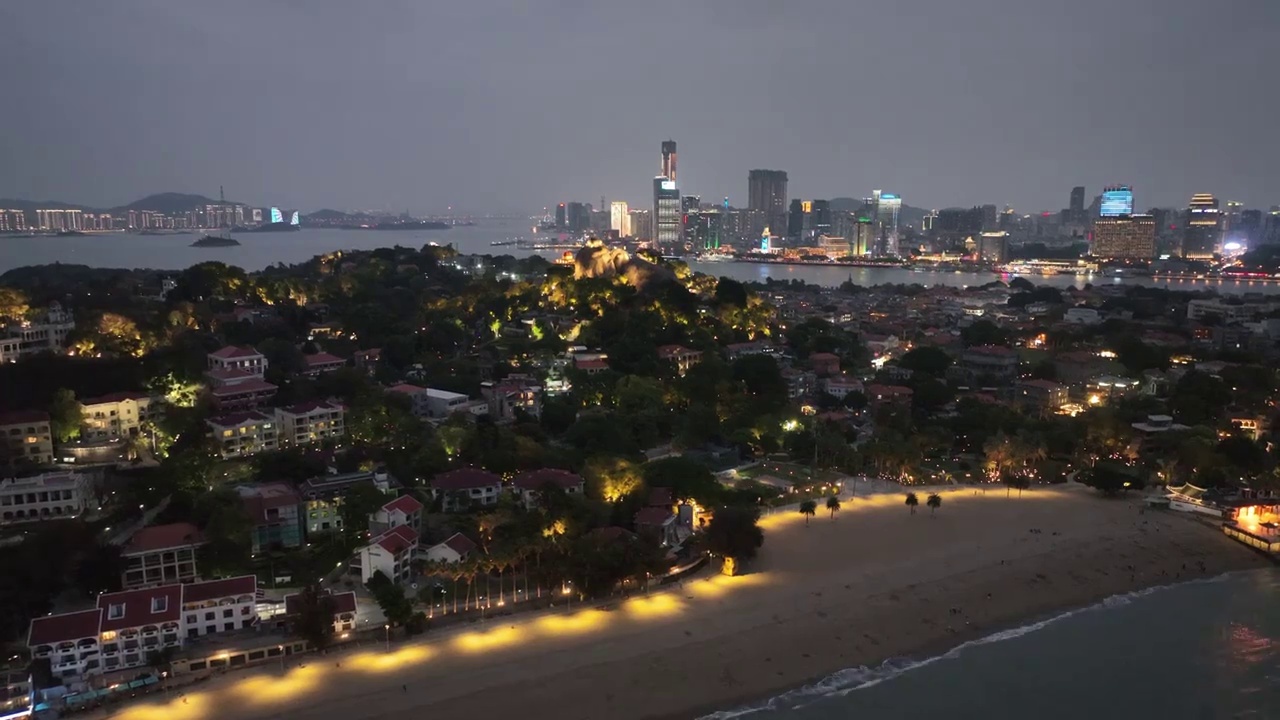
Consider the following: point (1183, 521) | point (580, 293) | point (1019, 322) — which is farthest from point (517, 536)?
point (1019, 322)

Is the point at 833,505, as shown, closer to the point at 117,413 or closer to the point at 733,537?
the point at 733,537

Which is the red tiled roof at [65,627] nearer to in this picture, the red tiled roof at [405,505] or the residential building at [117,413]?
the red tiled roof at [405,505]

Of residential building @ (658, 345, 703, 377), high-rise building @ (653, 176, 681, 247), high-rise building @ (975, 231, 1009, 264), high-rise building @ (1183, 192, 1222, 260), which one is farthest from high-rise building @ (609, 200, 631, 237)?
residential building @ (658, 345, 703, 377)

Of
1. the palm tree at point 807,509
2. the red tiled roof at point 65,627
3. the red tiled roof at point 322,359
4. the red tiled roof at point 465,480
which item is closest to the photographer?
the red tiled roof at point 65,627

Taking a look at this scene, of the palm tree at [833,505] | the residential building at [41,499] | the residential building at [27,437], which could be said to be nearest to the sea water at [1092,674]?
the palm tree at [833,505]

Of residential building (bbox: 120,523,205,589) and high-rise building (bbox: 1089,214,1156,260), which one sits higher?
high-rise building (bbox: 1089,214,1156,260)

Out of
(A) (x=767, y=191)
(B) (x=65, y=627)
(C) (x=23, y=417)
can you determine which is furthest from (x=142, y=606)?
(A) (x=767, y=191)

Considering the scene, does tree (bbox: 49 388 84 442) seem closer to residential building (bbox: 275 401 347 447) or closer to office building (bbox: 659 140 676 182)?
residential building (bbox: 275 401 347 447)
